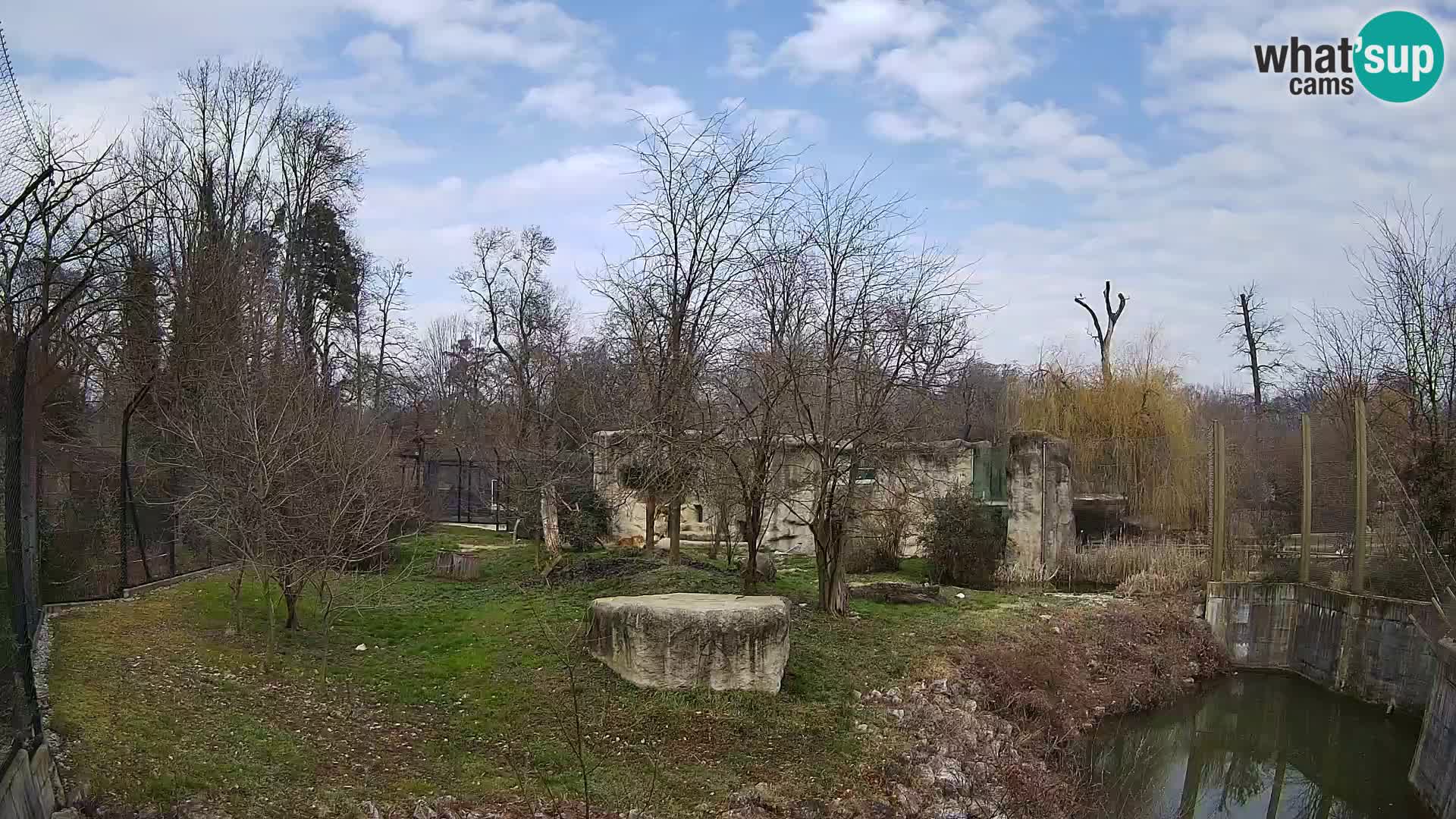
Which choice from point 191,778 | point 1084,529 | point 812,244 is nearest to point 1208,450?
point 1084,529

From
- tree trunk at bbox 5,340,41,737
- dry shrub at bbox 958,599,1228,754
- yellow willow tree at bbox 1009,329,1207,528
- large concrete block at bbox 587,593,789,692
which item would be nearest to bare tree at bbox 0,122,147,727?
tree trunk at bbox 5,340,41,737

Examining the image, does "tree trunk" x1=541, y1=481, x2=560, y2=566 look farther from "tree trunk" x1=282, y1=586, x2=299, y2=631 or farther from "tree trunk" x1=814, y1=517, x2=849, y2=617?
"tree trunk" x1=282, y1=586, x2=299, y2=631

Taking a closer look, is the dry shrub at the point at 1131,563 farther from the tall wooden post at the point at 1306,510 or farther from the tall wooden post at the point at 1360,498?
the tall wooden post at the point at 1360,498

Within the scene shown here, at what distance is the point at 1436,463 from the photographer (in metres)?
14.4

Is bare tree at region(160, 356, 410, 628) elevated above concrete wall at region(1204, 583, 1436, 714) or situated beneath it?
elevated above

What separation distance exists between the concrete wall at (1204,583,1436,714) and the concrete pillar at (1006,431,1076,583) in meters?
3.14

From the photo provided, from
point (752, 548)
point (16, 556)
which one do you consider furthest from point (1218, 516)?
point (16, 556)

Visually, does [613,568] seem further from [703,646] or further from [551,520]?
[703,646]

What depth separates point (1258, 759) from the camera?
12.2 m

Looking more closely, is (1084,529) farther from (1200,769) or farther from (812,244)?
(812,244)

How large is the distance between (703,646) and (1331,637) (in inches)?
426

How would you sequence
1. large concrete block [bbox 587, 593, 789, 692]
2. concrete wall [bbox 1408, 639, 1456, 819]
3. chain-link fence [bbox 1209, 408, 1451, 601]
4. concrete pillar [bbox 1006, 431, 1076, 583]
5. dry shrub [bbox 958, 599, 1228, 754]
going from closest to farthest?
large concrete block [bbox 587, 593, 789, 692] → concrete wall [bbox 1408, 639, 1456, 819] → dry shrub [bbox 958, 599, 1228, 754] → chain-link fence [bbox 1209, 408, 1451, 601] → concrete pillar [bbox 1006, 431, 1076, 583]

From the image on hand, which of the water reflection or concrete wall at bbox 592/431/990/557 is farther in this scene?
concrete wall at bbox 592/431/990/557

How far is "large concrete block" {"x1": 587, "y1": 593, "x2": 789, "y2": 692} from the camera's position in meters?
9.06
